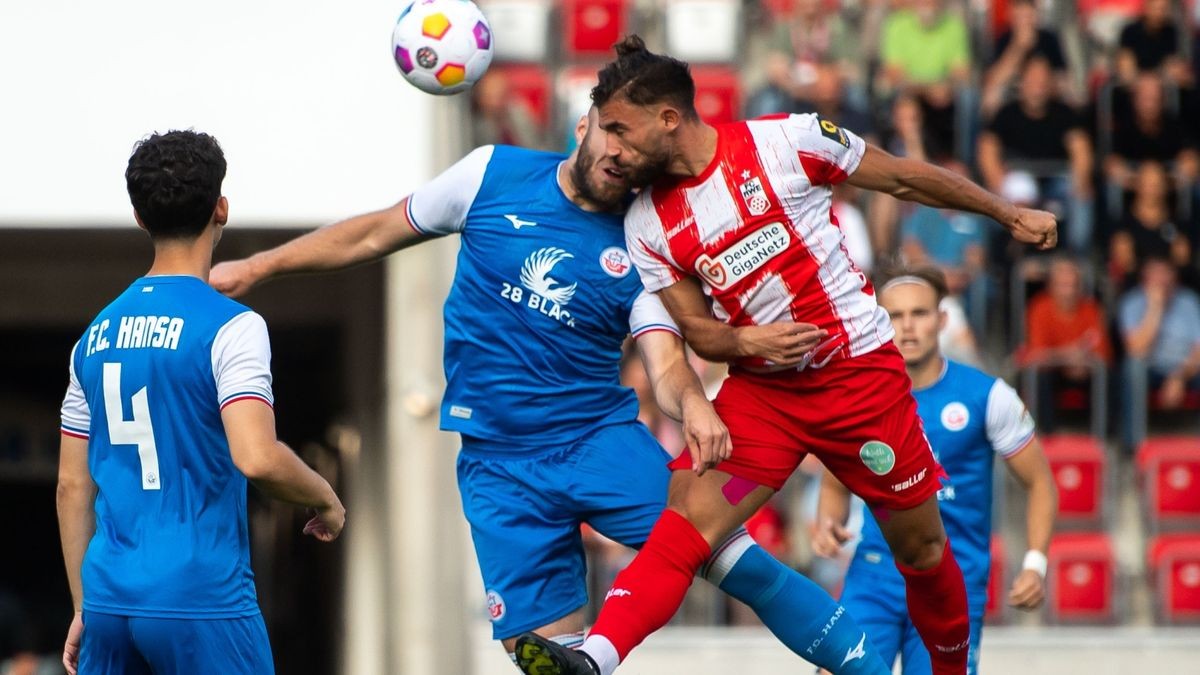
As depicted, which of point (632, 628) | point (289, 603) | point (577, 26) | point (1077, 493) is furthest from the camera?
point (289, 603)

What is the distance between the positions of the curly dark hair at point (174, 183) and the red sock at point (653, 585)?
158 cm

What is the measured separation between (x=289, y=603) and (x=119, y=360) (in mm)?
18016

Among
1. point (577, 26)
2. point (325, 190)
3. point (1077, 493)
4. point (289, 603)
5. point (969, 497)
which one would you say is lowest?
point (289, 603)

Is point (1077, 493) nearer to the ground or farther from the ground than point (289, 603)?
farther from the ground

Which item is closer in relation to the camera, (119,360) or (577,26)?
(119,360)

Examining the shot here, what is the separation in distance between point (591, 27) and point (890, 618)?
7.99 meters

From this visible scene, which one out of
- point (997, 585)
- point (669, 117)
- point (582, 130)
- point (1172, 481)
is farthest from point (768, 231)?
point (1172, 481)

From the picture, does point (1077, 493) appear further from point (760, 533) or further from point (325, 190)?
point (325, 190)

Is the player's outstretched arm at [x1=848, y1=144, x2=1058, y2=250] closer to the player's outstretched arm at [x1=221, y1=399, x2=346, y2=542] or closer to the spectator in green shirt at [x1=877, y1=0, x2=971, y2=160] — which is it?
the player's outstretched arm at [x1=221, y1=399, x2=346, y2=542]

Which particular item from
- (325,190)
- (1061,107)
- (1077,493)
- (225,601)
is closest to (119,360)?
(225,601)

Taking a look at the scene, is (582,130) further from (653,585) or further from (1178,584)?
(1178,584)

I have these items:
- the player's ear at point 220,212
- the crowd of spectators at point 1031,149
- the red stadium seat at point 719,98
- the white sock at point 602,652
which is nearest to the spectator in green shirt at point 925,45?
the crowd of spectators at point 1031,149

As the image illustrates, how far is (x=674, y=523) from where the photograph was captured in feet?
17.1

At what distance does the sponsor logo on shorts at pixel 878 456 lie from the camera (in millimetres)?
5391
